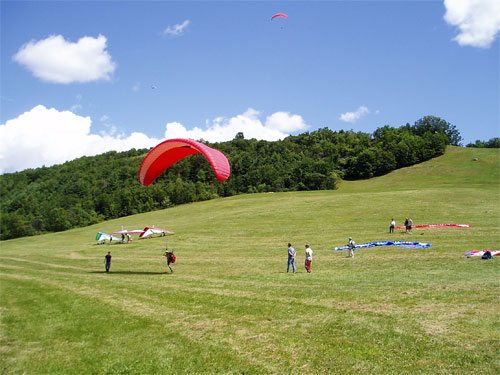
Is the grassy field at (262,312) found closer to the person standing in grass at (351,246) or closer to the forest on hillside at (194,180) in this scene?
the person standing in grass at (351,246)

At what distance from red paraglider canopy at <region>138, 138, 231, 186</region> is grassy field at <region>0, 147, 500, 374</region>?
5.82 m

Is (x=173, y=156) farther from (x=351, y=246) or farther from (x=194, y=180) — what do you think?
(x=194, y=180)

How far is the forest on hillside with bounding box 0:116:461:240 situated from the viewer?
95938 millimetres

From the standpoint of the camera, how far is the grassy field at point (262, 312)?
37.0ft

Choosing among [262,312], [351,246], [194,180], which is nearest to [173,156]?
[262,312]

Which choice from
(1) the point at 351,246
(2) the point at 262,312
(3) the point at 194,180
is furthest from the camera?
(3) the point at 194,180

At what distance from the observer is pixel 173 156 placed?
23844mm

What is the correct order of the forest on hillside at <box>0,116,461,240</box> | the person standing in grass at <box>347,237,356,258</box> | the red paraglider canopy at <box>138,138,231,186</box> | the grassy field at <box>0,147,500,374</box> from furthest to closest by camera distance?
the forest on hillside at <box>0,116,461,240</box> → the person standing in grass at <box>347,237,356,258</box> → the red paraglider canopy at <box>138,138,231,186</box> → the grassy field at <box>0,147,500,374</box>

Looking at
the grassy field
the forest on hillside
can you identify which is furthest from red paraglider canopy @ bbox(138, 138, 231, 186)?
the forest on hillside

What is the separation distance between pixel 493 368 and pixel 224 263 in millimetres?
21387

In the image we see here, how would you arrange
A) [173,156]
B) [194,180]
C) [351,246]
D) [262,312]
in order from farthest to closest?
[194,180]
[351,246]
[173,156]
[262,312]

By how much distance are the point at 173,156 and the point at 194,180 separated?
249 ft

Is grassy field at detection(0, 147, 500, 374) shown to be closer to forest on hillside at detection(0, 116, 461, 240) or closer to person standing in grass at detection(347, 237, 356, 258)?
person standing in grass at detection(347, 237, 356, 258)

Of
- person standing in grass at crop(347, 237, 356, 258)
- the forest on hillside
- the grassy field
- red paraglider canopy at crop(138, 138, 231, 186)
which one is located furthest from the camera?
the forest on hillside
